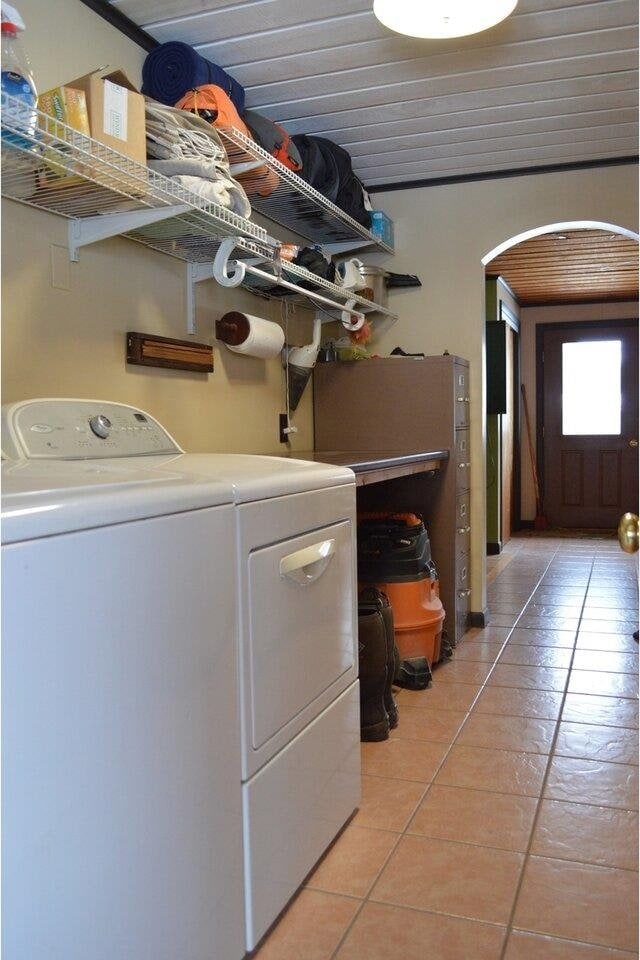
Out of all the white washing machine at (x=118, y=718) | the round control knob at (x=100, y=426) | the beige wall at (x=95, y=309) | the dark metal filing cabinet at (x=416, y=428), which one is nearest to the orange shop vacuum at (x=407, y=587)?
the dark metal filing cabinet at (x=416, y=428)

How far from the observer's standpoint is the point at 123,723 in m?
1.10

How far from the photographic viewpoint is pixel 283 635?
159 cm

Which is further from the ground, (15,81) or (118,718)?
(15,81)

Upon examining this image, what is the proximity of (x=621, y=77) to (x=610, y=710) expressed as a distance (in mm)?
2187

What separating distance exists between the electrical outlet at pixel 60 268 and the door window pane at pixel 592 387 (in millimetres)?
6744

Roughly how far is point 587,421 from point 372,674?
615cm

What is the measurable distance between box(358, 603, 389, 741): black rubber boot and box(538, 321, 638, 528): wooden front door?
5.92 m

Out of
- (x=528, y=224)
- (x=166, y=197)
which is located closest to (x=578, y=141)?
(x=528, y=224)

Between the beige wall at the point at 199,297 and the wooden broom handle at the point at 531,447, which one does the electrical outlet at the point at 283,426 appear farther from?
the wooden broom handle at the point at 531,447

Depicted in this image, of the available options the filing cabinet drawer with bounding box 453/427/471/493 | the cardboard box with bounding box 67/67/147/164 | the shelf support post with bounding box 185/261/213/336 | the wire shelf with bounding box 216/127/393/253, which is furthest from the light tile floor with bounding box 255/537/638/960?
the wire shelf with bounding box 216/127/393/253

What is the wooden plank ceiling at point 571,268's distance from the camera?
546 centimetres

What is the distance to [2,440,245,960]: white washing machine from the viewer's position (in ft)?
3.04

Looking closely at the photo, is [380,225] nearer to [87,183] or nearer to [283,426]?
[283,426]

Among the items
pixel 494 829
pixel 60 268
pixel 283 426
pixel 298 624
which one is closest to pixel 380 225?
pixel 283 426
